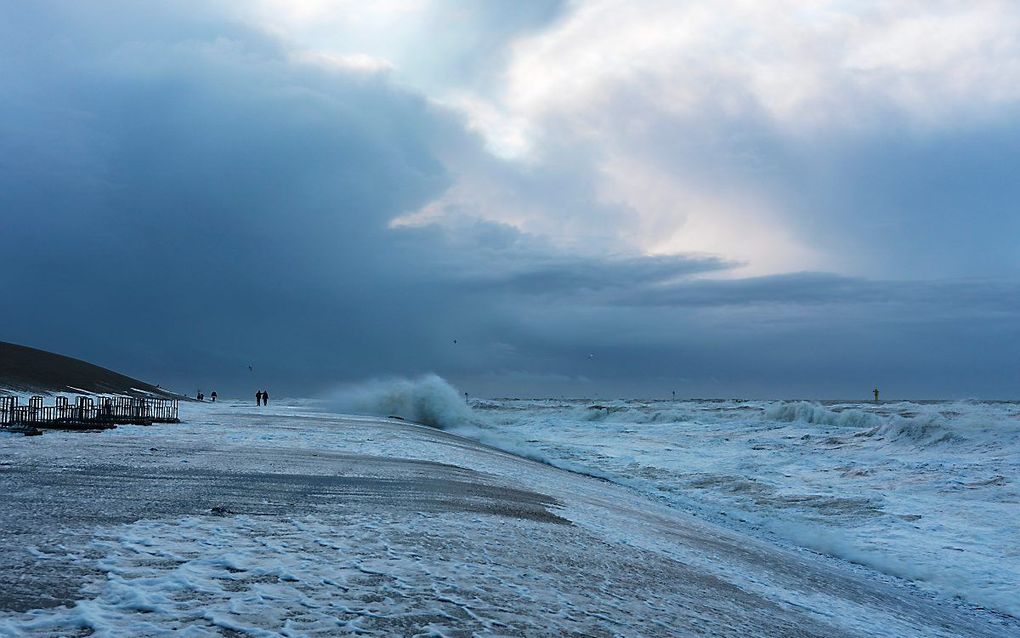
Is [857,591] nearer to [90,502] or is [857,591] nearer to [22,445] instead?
Answer: [90,502]

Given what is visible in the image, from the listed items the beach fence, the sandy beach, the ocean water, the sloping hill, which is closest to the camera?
the sandy beach

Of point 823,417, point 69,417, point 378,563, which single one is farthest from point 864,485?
point 823,417

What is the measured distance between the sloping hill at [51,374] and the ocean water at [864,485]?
24968 mm

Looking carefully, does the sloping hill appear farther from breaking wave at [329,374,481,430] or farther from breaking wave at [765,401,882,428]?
breaking wave at [765,401,882,428]

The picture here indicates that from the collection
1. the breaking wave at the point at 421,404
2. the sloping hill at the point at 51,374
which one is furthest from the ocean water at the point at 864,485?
the sloping hill at the point at 51,374

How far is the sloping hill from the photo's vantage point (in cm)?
4259

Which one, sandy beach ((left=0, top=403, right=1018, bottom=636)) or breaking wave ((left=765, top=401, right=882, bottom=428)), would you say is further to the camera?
breaking wave ((left=765, top=401, right=882, bottom=428))

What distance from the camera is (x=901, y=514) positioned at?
13641mm

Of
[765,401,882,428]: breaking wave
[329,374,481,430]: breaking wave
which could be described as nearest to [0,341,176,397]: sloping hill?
[329,374,481,430]: breaking wave

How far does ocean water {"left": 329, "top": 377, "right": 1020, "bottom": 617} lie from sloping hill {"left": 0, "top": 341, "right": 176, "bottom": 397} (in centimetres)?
2497

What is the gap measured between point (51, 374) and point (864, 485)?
51.6m

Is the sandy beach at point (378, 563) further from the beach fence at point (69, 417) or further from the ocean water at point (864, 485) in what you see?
the beach fence at point (69, 417)

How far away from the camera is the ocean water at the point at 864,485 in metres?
10.4

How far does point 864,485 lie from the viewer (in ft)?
58.7
